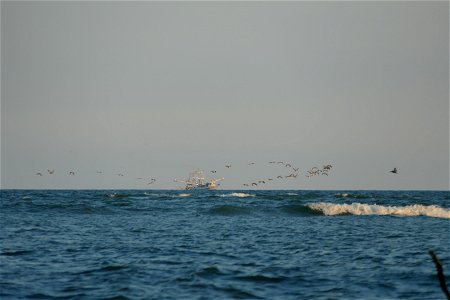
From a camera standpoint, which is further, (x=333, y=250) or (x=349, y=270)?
(x=333, y=250)

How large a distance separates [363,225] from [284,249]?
12160 mm

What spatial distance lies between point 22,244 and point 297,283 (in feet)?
38.7

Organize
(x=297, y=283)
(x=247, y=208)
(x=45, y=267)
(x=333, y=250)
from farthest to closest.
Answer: (x=247, y=208)
(x=333, y=250)
(x=45, y=267)
(x=297, y=283)

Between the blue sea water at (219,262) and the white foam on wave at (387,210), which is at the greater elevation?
the white foam on wave at (387,210)

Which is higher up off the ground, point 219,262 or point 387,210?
point 387,210

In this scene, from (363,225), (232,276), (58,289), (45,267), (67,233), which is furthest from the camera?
(363,225)

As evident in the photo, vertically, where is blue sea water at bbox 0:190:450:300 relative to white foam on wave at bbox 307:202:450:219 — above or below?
below

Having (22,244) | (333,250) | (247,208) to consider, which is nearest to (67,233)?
(22,244)

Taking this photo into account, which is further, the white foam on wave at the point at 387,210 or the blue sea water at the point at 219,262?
the white foam on wave at the point at 387,210

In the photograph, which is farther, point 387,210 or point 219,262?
point 387,210

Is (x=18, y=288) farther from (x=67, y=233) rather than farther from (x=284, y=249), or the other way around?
(x=67, y=233)

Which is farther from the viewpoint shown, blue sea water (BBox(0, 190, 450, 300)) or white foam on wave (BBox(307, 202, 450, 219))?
white foam on wave (BBox(307, 202, 450, 219))

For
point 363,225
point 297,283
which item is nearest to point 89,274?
point 297,283

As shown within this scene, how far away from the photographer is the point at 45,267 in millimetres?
15719
